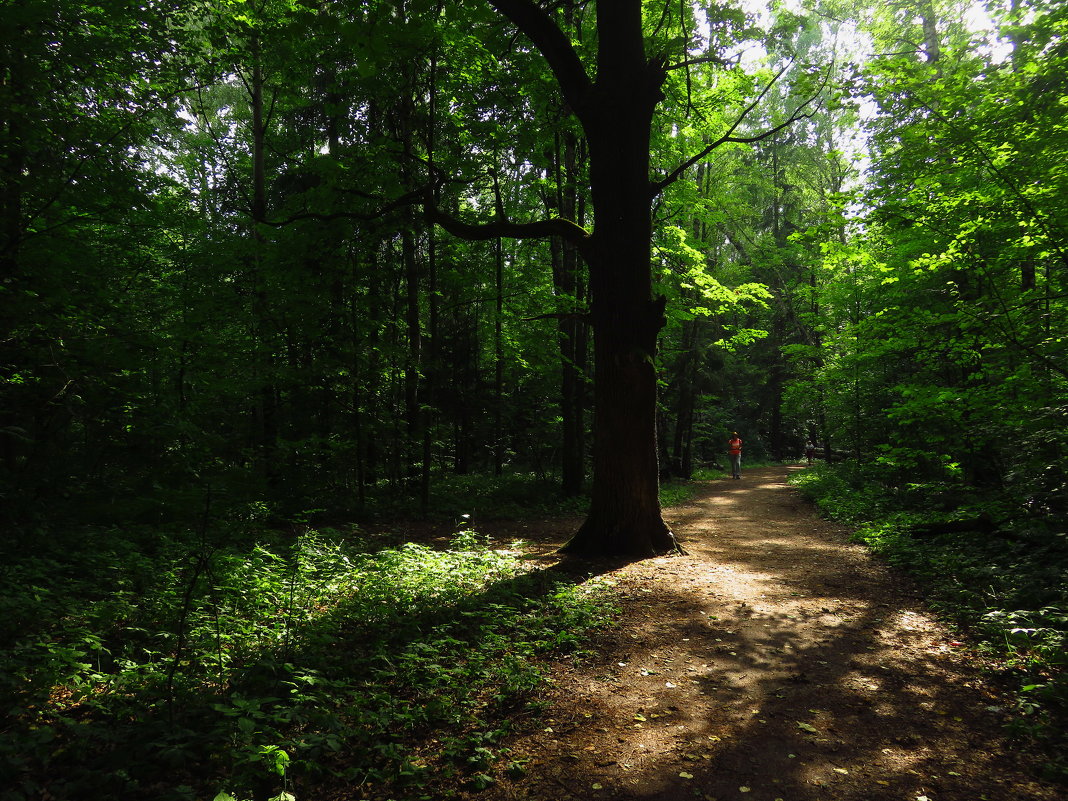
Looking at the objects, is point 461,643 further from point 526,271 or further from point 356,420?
point 526,271

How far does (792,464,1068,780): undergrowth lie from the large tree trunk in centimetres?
344

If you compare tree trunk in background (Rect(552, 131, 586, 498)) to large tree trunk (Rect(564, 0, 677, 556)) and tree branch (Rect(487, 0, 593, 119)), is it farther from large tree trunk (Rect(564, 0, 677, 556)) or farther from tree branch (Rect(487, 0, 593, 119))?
tree branch (Rect(487, 0, 593, 119))

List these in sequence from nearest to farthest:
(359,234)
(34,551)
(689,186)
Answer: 1. (34,551)
2. (359,234)
3. (689,186)

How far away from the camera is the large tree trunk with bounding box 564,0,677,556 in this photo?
7.52 m

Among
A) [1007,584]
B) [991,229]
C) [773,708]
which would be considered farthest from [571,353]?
[773,708]

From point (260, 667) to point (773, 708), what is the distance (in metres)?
3.45

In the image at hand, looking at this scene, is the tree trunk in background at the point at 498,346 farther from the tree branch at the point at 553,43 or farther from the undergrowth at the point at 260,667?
the undergrowth at the point at 260,667

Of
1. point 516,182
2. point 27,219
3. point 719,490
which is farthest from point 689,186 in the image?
point 27,219

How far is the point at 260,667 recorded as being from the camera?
3.58 meters

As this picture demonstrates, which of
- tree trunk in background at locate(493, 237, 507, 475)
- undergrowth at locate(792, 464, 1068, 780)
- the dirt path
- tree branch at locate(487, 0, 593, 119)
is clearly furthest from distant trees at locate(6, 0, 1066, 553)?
the dirt path

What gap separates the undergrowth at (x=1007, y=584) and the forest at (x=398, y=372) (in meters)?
0.04

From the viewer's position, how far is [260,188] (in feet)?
41.4

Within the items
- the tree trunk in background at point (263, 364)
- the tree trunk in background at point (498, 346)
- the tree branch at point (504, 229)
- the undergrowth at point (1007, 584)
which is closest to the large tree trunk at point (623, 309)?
the tree branch at point (504, 229)

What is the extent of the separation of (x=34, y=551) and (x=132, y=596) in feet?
5.11
